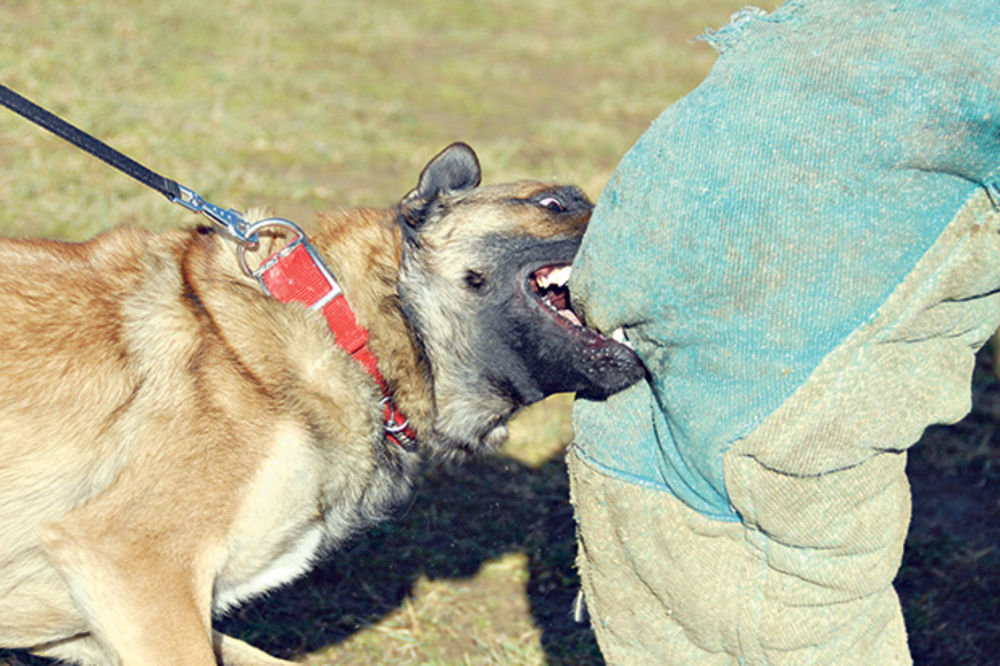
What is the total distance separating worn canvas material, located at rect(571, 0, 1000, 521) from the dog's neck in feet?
3.09

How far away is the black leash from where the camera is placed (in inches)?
104

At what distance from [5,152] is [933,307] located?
18.4 feet

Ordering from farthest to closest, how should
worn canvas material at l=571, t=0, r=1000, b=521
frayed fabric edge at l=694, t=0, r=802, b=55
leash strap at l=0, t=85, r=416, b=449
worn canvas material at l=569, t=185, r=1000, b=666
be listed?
leash strap at l=0, t=85, r=416, b=449, frayed fabric edge at l=694, t=0, r=802, b=55, worn canvas material at l=569, t=185, r=1000, b=666, worn canvas material at l=571, t=0, r=1000, b=521

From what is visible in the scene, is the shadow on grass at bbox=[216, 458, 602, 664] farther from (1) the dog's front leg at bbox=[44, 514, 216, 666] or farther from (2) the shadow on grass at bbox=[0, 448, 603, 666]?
(1) the dog's front leg at bbox=[44, 514, 216, 666]

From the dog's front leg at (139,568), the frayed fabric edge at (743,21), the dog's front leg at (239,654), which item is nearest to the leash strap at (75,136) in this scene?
the dog's front leg at (139,568)

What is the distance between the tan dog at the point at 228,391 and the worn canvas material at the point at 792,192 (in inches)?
22.2

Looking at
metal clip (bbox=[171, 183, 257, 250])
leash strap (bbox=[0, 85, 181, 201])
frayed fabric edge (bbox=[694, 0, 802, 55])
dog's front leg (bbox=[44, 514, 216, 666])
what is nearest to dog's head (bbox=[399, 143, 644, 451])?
metal clip (bbox=[171, 183, 257, 250])

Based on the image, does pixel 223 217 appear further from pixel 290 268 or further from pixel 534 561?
pixel 534 561

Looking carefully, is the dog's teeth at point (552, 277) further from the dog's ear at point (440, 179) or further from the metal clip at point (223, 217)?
the metal clip at point (223, 217)

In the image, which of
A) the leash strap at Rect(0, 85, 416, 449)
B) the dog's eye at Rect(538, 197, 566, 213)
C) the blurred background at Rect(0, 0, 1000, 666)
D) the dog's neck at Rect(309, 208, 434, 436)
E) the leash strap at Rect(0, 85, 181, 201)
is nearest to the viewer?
the leash strap at Rect(0, 85, 181, 201)

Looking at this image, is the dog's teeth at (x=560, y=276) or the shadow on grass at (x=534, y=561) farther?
the shadow on grass at (x=534, y=561)

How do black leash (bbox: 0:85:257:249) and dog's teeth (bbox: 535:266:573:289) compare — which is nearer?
black leash (bbox: 0:85:257:249)

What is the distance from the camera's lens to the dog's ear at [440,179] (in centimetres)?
316

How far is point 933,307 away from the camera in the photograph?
2.16 m
